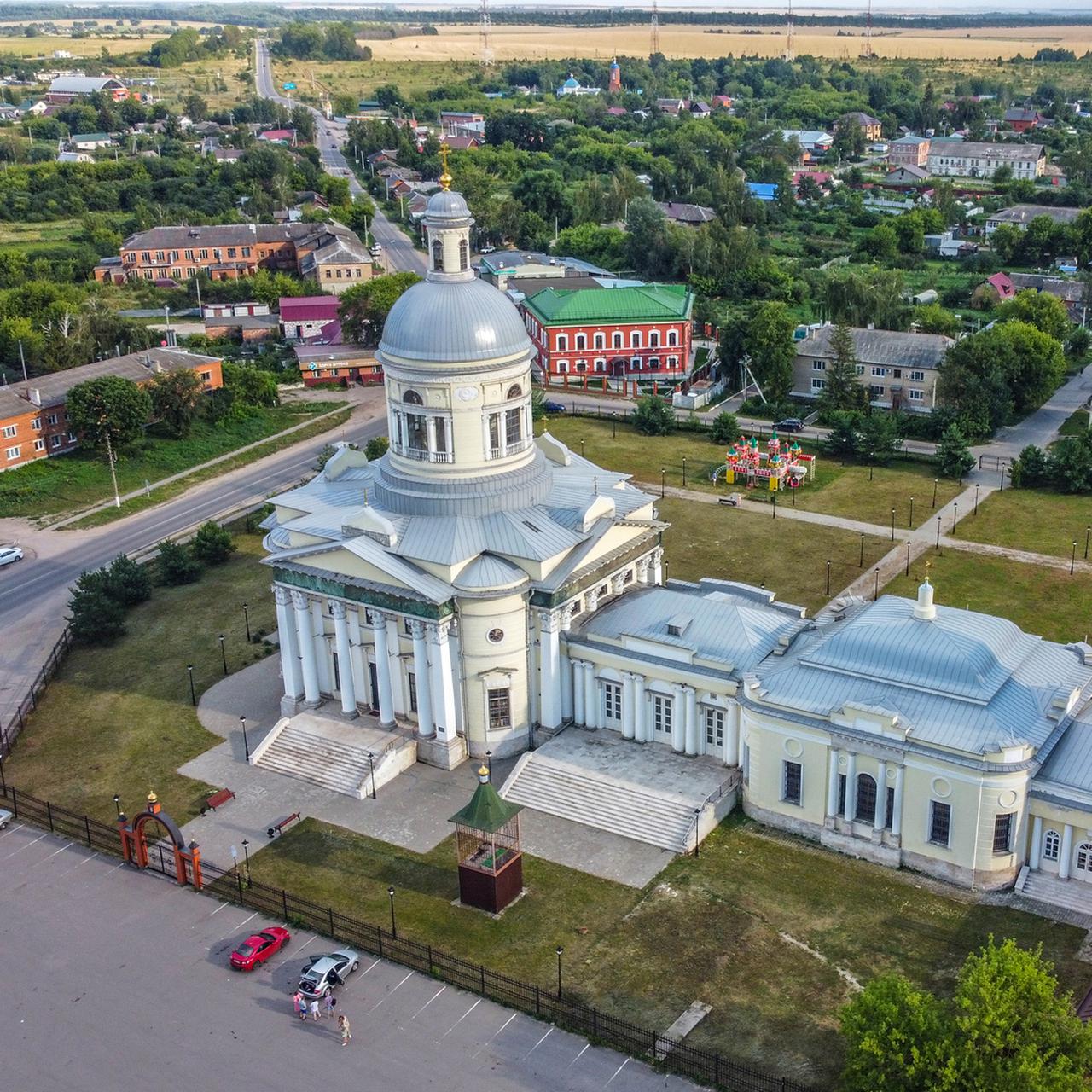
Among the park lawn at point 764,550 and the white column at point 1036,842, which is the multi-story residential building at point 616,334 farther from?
the white column at point 1036,842

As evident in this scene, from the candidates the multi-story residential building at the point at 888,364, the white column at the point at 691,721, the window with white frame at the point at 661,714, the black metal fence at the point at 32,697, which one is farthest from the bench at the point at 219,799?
the multi-story residential building at the point at 888,364

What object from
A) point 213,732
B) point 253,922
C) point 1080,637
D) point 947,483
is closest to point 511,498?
point 213,732

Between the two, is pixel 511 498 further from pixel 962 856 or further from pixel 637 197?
pixel 637 197

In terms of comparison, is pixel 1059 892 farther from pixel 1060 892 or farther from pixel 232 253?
pixel 232 253

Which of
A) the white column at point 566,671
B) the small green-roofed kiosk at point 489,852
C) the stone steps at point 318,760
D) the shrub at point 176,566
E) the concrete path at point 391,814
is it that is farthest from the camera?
the shrub at point 176,566

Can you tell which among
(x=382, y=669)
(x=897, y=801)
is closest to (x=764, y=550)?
(x=382, y=669)

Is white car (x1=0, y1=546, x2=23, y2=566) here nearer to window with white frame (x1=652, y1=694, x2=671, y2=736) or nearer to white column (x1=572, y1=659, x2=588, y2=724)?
white column (x1=572, y1=659, x2=588, y2=724)

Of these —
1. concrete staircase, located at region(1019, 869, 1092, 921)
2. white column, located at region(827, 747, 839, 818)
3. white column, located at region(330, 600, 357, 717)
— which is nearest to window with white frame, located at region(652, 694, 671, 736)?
white column, located at region(827, 747, 839, 818)
